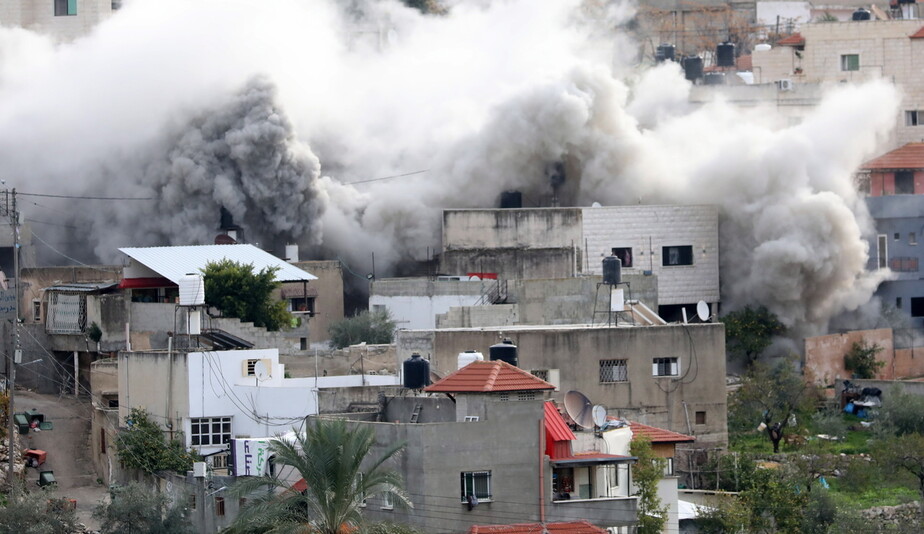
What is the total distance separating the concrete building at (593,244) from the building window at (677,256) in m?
0.03

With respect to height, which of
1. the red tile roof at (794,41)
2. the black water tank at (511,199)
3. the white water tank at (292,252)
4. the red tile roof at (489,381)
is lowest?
the red tile roof at (489,381)

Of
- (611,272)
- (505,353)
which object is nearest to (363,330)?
(611,272)

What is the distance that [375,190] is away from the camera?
68.8 meters

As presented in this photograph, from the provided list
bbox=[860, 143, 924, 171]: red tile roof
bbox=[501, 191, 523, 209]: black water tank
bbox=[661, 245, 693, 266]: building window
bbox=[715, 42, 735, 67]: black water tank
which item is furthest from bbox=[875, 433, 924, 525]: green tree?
bbox=[715, 42, 735, 67]: black water tank

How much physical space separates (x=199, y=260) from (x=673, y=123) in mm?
20317

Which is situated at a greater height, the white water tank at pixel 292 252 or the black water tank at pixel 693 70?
the black water tank at pixel 693 70

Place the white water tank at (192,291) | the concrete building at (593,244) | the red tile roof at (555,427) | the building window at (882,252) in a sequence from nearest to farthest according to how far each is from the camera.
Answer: the red tile roof at (555,427) < the white water tank at (192,291) < the concrete building at (593,244) < the building window at (882,252)

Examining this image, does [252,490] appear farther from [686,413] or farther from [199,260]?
[199,260]

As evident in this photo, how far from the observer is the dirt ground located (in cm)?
4475

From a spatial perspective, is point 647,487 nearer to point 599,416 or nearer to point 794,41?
point 599,416

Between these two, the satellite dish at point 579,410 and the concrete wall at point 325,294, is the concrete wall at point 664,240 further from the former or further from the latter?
the satellite dish at point 579,410

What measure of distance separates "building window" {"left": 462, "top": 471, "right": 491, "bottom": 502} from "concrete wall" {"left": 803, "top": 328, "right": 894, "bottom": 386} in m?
26.2

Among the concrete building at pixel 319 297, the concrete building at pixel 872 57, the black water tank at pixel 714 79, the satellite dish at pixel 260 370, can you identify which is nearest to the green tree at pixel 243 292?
the concrete building at pixel 319 297

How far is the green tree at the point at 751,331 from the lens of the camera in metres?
61.0
